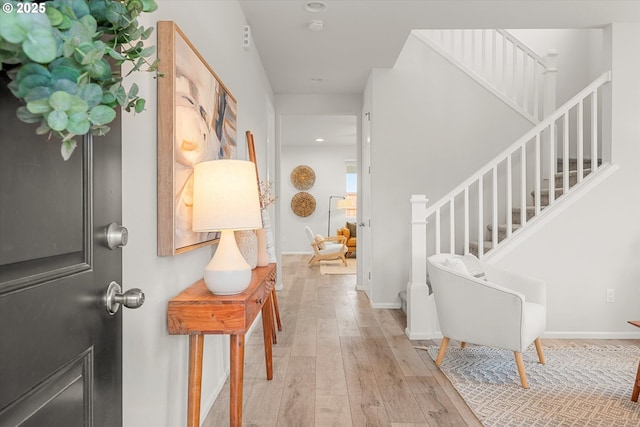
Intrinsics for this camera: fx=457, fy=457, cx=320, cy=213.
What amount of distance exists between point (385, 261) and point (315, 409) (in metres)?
2.64

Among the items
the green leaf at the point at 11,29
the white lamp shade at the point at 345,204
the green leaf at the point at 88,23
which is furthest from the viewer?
the white lamp shade at the point at 345,204

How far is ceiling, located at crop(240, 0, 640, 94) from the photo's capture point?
3.40 metres

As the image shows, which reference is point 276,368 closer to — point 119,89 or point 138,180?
point 138,180

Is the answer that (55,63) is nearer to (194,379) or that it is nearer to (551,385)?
(194,379)

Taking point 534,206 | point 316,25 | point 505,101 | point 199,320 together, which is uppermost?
point 316,25

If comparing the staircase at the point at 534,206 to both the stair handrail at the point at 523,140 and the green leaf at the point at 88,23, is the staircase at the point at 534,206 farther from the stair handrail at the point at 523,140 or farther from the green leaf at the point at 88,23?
the green leaf at the point at 88,23

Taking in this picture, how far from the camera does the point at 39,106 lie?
22.1 inches

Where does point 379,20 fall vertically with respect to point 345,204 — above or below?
above

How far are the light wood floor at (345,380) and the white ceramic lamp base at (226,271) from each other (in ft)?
2.88

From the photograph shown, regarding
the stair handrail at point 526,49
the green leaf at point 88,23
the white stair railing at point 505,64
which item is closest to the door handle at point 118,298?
the green leaf at point 88,23

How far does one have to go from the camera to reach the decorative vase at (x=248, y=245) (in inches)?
101

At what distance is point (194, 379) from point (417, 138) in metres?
3.81

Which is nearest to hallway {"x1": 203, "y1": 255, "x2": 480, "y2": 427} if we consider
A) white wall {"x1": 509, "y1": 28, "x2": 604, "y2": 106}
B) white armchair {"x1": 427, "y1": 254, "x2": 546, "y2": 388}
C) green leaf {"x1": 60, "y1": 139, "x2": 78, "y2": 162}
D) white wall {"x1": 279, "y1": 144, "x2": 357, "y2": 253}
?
white armchair {"x1": 427, "y1": 254, "x2": 546, "y2": 388}

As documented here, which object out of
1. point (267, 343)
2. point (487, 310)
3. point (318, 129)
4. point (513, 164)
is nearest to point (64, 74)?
point (267, 343)
